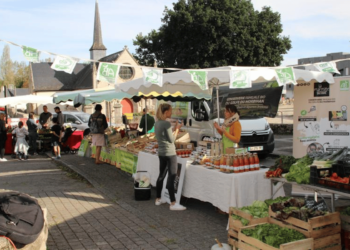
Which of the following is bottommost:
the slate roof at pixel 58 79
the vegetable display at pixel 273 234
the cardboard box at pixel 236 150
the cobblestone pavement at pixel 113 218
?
the cobblestone pavement at pixel 113 218

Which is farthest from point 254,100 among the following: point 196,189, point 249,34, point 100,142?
point 249,34

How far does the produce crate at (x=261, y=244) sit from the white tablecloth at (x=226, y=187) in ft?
4.00

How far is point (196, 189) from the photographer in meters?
6.50

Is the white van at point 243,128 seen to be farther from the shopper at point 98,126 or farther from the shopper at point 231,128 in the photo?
the shopper at point 231,128

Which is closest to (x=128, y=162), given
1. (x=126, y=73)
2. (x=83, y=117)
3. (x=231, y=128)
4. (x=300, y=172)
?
(x=231, y=128)

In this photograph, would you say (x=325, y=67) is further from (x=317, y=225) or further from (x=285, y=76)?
(x=317, y=225)

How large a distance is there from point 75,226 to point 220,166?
256 cm

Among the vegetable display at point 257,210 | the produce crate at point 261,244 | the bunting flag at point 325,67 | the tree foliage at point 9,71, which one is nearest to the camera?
the produce crate at point 261,244

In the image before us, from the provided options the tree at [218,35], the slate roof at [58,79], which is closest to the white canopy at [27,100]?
the tree at [218,35]

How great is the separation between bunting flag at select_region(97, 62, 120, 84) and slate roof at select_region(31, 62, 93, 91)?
49.3 meters

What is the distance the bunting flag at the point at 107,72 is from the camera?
21.2 feet

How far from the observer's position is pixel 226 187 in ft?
18.7

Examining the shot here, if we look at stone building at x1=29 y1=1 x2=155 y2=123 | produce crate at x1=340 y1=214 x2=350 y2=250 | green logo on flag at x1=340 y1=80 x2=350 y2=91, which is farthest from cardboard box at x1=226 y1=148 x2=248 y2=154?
stone building at x1=29 y1=1 x2=155 y2=123

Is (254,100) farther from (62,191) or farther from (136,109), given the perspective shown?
(136,109)
